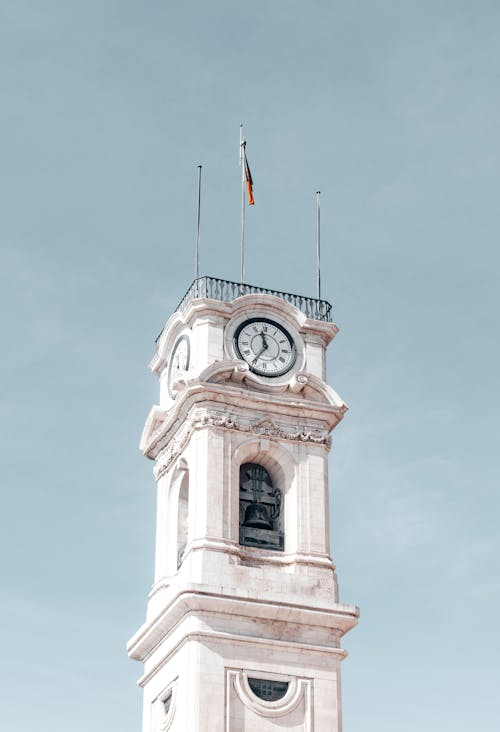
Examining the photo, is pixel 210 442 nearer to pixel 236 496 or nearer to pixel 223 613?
pixel 236 496

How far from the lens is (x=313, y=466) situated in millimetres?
52750

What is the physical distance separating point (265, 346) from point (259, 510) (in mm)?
6112

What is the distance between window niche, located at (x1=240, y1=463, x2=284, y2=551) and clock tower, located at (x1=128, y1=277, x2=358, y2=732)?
48 millimetres

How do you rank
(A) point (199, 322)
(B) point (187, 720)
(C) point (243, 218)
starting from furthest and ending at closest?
(C) point (243, 218) → (A) point (199, 322) → (B) point (187, 720)

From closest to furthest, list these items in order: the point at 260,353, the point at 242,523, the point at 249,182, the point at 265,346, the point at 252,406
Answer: the point at 242,523, the point at 252,406, the point at 260,353, the point at 265,346, the point at 249,182

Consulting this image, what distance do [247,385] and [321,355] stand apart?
365 cm

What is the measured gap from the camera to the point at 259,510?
52.2 m

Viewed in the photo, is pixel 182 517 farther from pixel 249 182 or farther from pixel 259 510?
pixel 249 182

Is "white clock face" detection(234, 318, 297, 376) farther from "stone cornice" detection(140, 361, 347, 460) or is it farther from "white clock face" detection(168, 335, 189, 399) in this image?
"white clock face" detection(168, 335, 189, 399)

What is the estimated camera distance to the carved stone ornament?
170 ft

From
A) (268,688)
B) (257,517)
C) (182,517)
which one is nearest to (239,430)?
(257,517)

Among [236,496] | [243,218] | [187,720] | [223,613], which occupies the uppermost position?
[243,218]

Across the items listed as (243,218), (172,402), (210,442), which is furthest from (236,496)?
(243,218)

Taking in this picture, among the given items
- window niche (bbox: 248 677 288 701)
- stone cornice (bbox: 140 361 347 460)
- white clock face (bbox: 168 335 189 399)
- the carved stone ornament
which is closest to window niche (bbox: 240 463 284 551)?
the carved stone ornament
